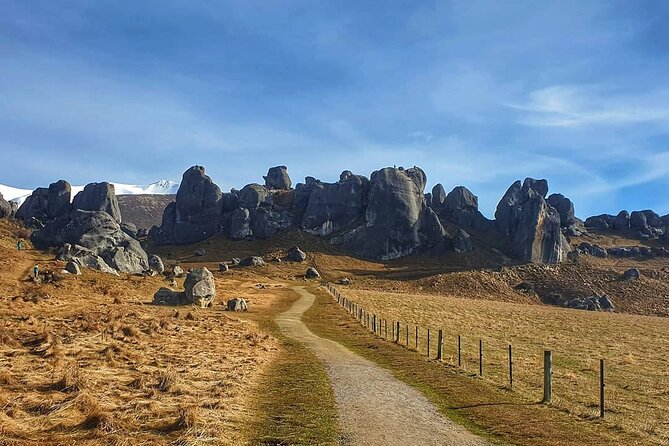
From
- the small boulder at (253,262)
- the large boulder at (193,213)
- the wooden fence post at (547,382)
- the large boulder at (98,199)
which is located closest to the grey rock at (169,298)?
the wooden fence post at (547,382)

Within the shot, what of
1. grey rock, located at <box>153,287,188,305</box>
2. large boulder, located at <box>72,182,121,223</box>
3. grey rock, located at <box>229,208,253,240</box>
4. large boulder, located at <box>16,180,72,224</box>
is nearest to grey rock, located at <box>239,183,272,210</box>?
grey rock, located at <box>229,208,253,240</box>

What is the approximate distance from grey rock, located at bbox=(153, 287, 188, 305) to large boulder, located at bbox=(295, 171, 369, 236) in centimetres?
10614

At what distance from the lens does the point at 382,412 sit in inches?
609

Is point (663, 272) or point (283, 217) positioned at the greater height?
point (283, 217)

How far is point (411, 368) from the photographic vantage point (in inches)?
949

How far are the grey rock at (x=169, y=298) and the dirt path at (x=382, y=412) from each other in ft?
95.9

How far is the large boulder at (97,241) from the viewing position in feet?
→ 250

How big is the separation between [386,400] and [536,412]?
4809mm

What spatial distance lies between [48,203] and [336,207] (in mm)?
93121

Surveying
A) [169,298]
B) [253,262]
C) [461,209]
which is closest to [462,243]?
[461,209]

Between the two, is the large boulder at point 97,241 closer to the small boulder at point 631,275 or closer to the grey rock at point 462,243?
the grey rock at point 462,243

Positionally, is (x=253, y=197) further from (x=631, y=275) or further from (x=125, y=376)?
(x=125, y=376)

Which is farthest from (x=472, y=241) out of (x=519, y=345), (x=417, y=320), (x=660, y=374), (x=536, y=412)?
(x=536, y=412)

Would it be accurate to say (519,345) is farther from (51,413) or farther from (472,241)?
(472,241)
